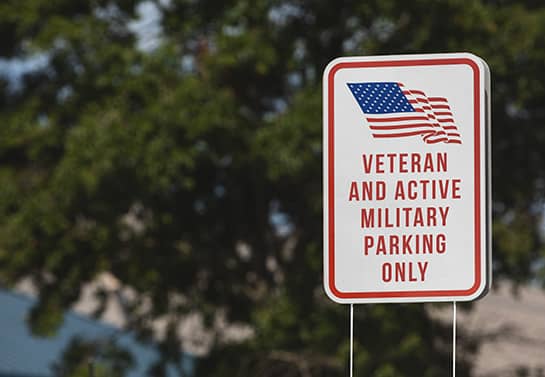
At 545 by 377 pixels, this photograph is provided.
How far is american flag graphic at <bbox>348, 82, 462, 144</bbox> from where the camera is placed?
15.0ft

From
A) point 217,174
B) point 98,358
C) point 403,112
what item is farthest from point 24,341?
point 403,112

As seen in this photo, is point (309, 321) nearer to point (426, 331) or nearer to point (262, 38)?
point (426, 331)

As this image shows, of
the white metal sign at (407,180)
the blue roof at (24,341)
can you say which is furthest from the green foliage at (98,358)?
the white metal sign at (407,180)

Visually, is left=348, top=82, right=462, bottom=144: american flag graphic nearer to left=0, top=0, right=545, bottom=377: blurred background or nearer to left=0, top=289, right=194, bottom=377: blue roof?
left=0, top=0, right=545, bottom=377: blurred background

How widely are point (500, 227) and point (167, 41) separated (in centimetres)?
392

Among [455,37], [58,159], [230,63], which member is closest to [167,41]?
[230,63]

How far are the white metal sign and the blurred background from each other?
8347 mm

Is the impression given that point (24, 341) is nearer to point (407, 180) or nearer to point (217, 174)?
point (217, 174)

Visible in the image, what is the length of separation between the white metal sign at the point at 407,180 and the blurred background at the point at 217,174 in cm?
835

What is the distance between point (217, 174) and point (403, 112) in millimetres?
10618

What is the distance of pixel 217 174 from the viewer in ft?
49.8

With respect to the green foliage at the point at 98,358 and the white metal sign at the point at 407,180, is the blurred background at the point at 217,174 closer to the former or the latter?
the green foliage at the point at 98,358

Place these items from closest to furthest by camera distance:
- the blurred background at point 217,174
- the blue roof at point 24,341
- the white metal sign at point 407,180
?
1. the white metal sign at point 407,180
2. the blurred background at point 217,174
3. the blue roof at point 24,341

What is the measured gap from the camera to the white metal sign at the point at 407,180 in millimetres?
4523
